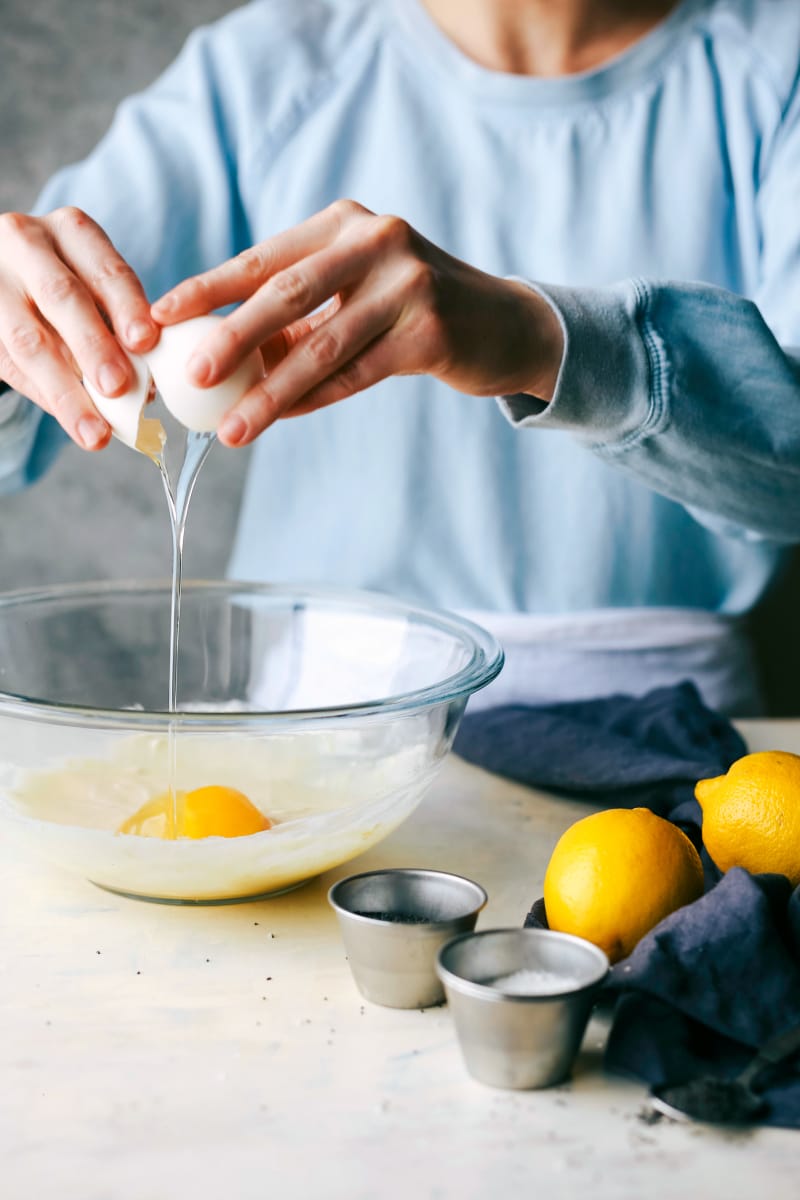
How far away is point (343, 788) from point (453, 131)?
3.29ft

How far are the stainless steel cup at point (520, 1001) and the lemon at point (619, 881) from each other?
0.07 metres

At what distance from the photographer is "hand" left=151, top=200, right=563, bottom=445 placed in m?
0.84

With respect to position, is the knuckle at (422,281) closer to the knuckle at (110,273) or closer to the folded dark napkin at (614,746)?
the knuckle at (110,273)

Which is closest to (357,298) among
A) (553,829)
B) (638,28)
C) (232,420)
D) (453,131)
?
(232,420)

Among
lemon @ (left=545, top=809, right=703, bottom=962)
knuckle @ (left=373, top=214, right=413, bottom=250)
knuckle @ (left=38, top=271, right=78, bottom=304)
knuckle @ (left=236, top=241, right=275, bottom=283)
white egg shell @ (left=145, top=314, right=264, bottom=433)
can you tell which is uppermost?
knuckle @ (left=373, top=214, right=413, bottom=250)

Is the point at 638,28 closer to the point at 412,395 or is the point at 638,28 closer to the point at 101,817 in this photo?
the point at 412,395

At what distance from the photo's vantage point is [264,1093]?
647mm

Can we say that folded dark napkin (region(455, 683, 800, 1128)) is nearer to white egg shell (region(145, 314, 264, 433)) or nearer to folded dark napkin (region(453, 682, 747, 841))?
folded dark napkin (region(453, 682, 747, 841))

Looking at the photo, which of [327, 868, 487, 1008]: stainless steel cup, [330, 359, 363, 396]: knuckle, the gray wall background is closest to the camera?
[327, 868, 487, 1008]: stainless steel cup

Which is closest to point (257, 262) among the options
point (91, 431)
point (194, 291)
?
point (194, 291)

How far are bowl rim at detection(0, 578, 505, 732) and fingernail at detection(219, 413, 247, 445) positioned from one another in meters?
0.20

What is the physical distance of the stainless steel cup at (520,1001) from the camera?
0.61m

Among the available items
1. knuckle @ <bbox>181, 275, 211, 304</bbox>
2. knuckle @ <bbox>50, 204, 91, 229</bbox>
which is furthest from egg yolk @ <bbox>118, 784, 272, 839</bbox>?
knuckle @ <bbox>50, 204, 91, 229</bbox>

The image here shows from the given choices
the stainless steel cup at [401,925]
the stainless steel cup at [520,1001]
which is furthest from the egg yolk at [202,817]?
the stainless steel cup at [520,1001]
